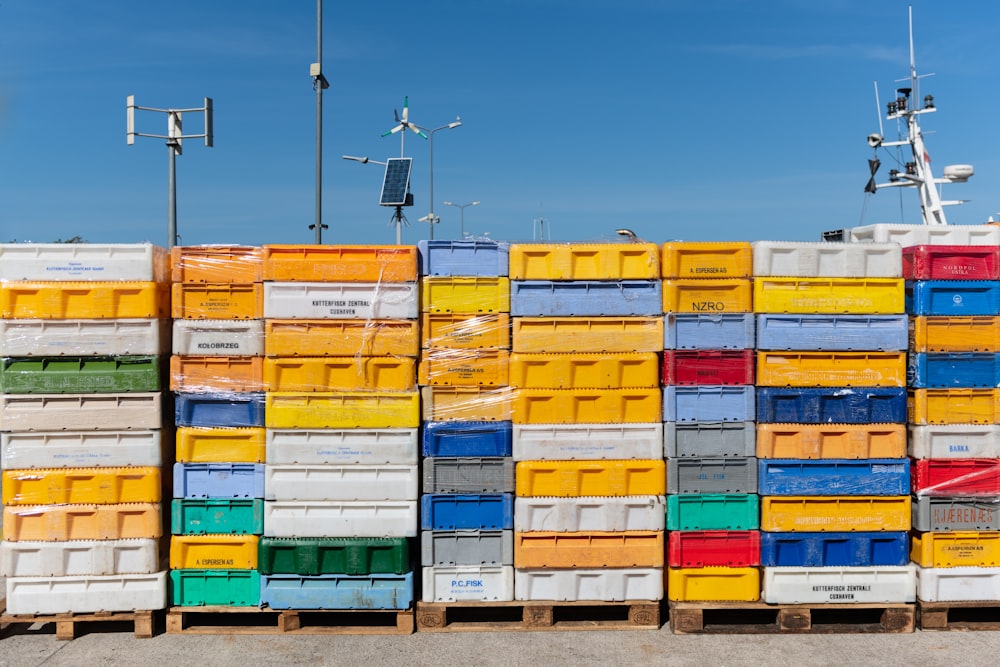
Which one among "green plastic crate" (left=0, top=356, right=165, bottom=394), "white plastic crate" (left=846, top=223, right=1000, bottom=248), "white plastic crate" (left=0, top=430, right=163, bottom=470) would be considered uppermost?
"white plastic crate" (left=846, top=223, right=1000, bottom=248)

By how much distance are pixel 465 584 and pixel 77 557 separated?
3.69 metres

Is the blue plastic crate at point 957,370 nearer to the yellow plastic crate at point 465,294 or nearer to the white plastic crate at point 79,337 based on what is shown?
the yellow plastic crate at point 465,294

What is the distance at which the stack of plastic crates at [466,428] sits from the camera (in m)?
7.25

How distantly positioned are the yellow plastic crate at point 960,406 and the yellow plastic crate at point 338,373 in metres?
4.99

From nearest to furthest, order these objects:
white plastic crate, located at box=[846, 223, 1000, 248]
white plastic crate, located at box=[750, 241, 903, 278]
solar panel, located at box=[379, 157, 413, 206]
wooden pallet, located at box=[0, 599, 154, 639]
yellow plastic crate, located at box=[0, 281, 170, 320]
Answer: wooden pallet, located at box=[0, 599, 154, 639] < yellow plastic crate, located at box=[0, 281, 170, 320] < white plastic crate, located at box=[750, 241, 903, 278] < white plastic crate, located at box=[846, 223, 1000, 248] < solar panel, located at box=[379, 157, 413, 206]

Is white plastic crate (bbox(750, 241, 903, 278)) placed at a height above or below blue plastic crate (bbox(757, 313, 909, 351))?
above

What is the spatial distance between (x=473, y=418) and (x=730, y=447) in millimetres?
2493

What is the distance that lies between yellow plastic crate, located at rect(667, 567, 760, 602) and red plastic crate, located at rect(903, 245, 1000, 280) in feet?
11.0

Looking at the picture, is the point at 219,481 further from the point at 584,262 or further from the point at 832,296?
the point at 832,296

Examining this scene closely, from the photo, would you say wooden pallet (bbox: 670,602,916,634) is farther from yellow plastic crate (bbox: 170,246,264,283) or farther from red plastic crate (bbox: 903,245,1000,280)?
yellow plastic crate (bbox: 170,246,264,283)

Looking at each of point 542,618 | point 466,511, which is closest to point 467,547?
point 466,511

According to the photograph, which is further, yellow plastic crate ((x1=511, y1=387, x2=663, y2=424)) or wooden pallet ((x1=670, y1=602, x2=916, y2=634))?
yellow plastic crate ((x1=511, y1=387, x2=663, y2=424))

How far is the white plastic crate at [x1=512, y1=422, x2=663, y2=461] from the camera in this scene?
286 inches

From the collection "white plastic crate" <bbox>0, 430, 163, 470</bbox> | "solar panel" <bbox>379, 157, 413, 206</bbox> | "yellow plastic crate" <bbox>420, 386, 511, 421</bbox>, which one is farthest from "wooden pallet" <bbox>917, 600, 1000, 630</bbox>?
"solar panel" <bbox>379, 157, 413, 206</bbox>
